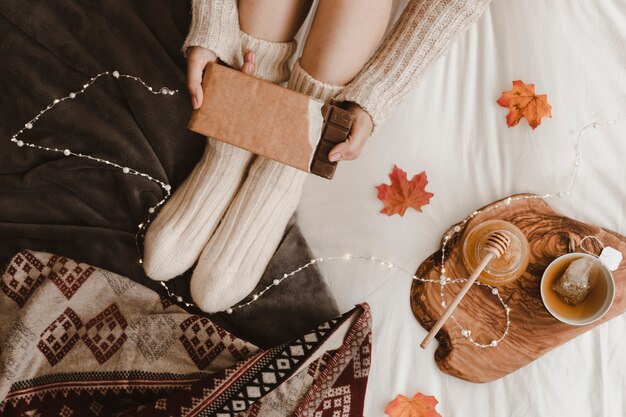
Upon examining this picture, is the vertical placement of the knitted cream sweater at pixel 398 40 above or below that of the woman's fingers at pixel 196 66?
above

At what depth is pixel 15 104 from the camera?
34.5 inches

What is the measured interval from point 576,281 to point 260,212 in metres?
0.46

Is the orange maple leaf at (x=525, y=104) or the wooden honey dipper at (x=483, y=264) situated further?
the orange maple leaf at (x=525, y=104)

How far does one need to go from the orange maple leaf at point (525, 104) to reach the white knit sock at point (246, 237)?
1.11 feet

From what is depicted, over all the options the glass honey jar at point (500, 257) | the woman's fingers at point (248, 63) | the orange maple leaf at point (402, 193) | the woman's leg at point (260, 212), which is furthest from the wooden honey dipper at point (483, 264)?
the woman's fingers at point (248, 63)

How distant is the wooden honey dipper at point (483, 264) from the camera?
73 cm

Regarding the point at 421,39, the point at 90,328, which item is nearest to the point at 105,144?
the point at 90,328

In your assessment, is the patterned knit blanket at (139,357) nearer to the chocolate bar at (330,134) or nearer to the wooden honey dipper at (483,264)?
the wooden honey dipper at (483,264)

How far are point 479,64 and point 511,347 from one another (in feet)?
1.46

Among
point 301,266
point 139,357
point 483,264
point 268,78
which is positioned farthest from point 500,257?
point 139,357

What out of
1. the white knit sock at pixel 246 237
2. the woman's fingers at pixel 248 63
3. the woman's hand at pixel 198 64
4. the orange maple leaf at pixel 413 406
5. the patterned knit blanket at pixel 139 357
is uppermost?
the woman's fingers at pixel 248 63

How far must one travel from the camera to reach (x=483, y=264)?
2.41 ft

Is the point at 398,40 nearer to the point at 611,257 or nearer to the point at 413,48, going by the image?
the point at 413,48

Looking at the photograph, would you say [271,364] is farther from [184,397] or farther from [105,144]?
[105,144]
